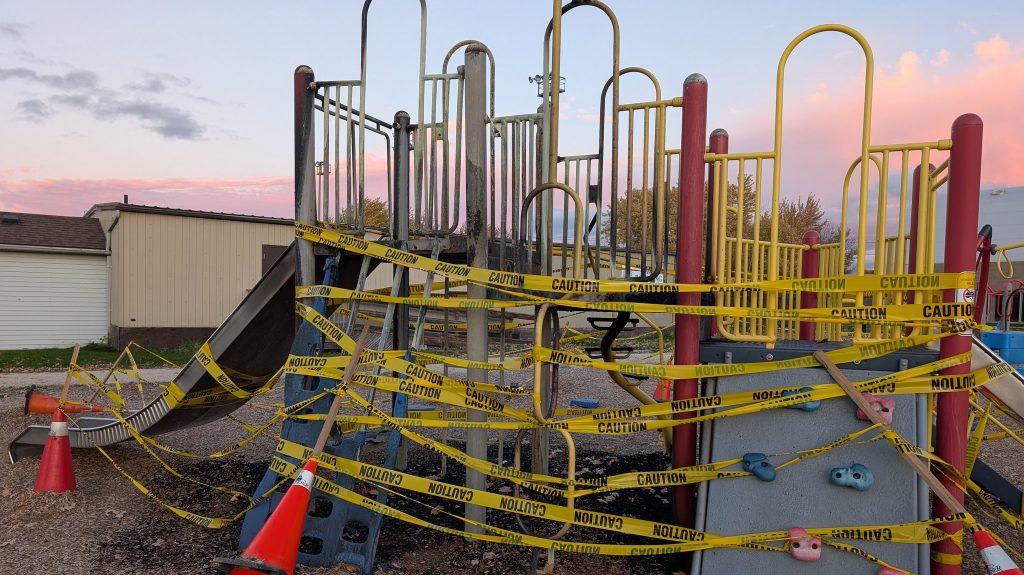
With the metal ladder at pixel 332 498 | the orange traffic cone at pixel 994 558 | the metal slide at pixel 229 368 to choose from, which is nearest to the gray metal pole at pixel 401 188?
the metal ladder at pixel 332 498

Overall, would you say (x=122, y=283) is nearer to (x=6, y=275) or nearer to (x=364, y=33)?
(x=6, y=275)

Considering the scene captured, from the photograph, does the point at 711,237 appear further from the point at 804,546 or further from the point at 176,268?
the point at 176,268

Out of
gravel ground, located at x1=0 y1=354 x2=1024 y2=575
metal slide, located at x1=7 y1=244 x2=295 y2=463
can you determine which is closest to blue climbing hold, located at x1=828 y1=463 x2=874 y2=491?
gravel ground, located at x1=0 y1=354 x2=1024 y2=575

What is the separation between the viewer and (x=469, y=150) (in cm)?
458

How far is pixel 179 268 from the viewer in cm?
1811

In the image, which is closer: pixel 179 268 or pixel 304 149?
pixel 304 149

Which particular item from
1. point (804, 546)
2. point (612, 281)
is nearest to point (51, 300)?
point (612, 281)

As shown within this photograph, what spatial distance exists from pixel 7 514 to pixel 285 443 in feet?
8.51

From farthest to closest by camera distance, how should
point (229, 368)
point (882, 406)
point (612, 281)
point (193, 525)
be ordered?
point (229, 368), point (193, 525), point (612, 281), point (882, 406)

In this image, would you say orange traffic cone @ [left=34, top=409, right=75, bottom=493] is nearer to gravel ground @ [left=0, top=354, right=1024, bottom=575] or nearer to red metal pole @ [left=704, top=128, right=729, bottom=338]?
gravel ground @ [left=0, top=354, right=1024, bottom=575]

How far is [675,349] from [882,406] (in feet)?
3.86

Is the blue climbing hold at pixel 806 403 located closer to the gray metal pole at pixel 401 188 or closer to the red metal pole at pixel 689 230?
the red metal pole at pixel 689 230

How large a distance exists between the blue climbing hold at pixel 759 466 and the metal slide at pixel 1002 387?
1.64 metres

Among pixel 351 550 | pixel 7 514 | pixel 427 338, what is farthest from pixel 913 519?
pixel 7 514
